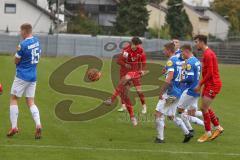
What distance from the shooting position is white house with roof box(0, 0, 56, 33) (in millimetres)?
76875

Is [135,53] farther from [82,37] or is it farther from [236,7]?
[236,7]

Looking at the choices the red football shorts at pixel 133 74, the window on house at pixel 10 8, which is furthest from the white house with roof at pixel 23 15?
the red football shorts at pixel 133 74

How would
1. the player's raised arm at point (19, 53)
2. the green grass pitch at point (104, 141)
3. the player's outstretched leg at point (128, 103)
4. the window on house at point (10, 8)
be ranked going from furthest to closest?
the window on house at point (10, 8)
the player's outstretched leg at point (128, 103)
the player's raised arm at point (19, 53)
the green grass pitch at point (104, 141)

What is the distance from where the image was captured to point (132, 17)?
8069 centimetres

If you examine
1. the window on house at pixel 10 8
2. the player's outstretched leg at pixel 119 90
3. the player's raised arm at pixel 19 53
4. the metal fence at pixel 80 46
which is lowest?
the metal fence at pixel 80 46

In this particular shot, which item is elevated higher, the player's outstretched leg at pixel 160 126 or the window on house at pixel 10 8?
the window on house at pixel 10 8

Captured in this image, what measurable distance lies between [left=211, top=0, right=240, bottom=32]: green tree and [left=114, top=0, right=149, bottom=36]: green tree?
81.9ft

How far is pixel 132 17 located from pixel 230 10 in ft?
113

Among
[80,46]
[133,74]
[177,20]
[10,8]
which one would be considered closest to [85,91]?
[133,74]

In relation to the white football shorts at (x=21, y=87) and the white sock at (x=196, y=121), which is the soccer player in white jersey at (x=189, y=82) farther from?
the white football shorts at (x=21, y=87)

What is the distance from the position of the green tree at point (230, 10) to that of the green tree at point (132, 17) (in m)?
25.0

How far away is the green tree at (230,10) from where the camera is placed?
4173 inches

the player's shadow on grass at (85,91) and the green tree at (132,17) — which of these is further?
the green tree at (132,17)

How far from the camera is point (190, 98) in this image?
14852 mm
